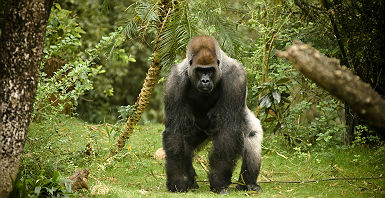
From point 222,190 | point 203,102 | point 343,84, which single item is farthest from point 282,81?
point 343,84

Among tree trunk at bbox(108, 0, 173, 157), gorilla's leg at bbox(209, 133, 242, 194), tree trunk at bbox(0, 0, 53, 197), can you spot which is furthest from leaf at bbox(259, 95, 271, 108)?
tree trunk at bbox(0, 0, 53, 197)

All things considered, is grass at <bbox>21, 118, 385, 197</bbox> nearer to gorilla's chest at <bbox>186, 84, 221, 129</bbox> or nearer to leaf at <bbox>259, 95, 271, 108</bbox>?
leaf at <bbox>259, 95, 271, 108</bbox>

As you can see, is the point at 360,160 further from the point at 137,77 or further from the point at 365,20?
the point at 137,77

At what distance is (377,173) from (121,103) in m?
7.82

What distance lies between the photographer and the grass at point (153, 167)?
17.1 feet

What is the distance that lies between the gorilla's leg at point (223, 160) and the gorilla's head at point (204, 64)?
1.96 feet

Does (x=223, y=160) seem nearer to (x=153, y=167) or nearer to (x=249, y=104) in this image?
(x=153, y=167)

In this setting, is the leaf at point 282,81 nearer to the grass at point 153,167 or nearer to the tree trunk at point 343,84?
the grass at point 153,167

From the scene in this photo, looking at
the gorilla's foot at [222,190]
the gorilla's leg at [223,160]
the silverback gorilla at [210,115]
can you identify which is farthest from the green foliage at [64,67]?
the gorilla's foot at [222,190]

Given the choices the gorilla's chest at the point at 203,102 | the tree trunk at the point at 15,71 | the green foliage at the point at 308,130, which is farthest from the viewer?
the green foliage at the point at 308,130

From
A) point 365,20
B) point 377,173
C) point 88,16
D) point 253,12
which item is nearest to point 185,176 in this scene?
point 377,173

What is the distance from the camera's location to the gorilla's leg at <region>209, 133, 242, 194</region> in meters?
5.64

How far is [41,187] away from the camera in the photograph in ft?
14.6

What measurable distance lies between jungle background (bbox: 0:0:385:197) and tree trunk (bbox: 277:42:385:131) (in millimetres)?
1530
